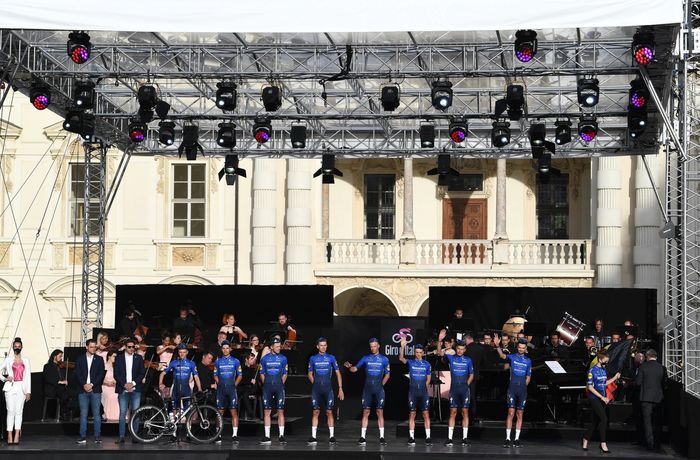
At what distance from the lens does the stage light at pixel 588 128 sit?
23875 mm

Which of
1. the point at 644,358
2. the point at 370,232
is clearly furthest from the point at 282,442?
the point at 370,232

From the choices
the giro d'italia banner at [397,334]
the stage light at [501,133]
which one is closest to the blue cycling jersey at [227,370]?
the stage light at [501,133]

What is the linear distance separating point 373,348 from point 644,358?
14.7ft

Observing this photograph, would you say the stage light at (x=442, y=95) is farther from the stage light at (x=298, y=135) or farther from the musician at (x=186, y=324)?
the musician at (x=186, y=324)

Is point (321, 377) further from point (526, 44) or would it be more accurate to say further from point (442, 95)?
point (526, 44)

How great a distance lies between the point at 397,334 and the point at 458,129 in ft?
20.7

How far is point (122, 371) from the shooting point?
2186 cm

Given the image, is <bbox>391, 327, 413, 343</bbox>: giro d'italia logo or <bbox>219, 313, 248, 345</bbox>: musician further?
<bbox>391, 327, 413, 343</bbox>: giro d'italia logo

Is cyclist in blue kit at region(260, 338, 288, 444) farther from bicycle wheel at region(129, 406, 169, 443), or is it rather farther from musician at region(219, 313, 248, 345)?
musician at region(219, 313, 248, 345)

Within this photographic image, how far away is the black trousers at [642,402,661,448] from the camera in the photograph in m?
21.1

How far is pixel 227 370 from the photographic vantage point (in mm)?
21891

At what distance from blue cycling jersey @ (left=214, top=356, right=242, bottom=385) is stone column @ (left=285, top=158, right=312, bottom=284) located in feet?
54.8

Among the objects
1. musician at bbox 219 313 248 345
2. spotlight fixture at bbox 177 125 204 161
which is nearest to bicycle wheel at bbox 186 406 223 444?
musician at bbox 219 313 248 345

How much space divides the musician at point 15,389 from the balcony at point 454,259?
18286 millimetres
